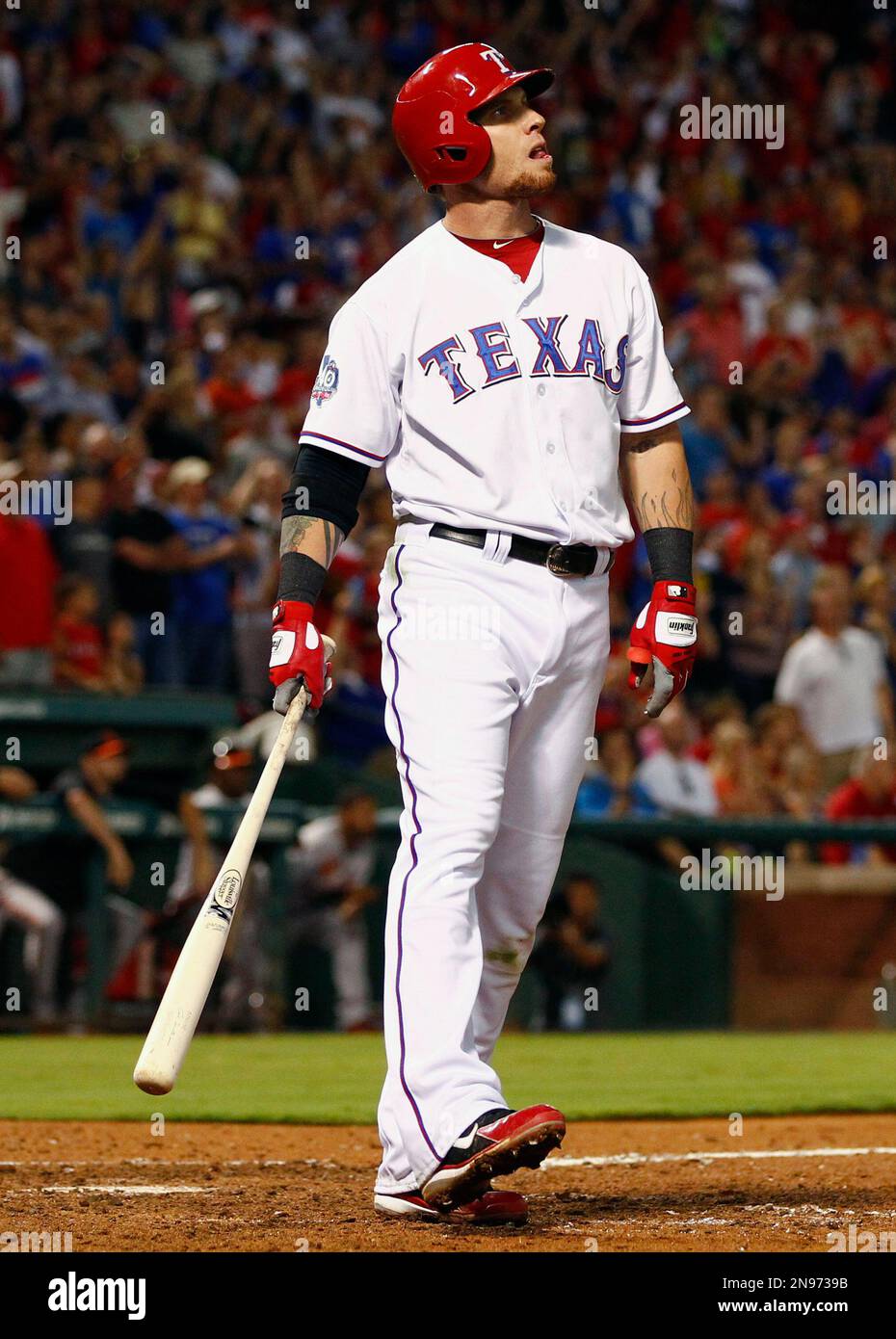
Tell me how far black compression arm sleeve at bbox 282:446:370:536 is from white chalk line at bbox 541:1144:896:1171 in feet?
5.90

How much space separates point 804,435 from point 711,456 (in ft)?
A: 3.82

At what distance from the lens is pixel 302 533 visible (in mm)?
4266

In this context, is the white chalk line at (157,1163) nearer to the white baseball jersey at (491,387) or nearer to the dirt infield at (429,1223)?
the dirt infield at (429,1223)

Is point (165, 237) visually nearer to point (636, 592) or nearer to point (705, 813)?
point (636, 592)

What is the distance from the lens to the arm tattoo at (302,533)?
4262 millimetres

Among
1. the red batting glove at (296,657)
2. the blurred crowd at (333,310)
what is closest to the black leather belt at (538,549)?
the red batting glove at (296,657)

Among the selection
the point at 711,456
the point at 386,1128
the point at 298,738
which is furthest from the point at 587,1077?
the point at 711,456

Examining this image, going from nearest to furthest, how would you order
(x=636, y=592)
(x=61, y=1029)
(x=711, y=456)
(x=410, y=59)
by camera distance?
(x=61, y=1029) < (x=636, y=592) < (x=711, y=456) < (x=410, y=59)

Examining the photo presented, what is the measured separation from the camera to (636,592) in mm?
11945

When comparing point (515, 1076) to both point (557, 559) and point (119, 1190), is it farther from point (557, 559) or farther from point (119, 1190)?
point (557, 559)

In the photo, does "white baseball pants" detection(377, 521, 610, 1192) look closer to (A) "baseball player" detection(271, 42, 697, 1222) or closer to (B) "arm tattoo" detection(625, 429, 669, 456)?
(A) "baseball player" detection(271, 42, 697, 1222)

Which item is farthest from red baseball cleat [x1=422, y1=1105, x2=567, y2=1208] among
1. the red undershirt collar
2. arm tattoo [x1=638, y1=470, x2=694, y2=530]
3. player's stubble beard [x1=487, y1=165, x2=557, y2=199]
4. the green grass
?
the green grass

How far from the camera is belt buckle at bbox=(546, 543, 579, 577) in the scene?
4.16m

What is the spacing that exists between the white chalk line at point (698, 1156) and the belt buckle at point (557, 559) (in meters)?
1.69
